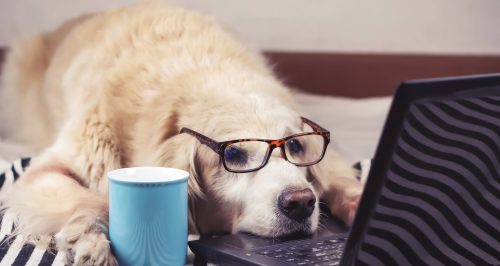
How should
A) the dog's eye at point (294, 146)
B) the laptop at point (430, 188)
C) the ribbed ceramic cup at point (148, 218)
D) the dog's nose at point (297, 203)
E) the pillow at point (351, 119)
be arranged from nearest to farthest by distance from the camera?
the laptop at point (430, 188) → the ribbed ceramic cup at point (148, 218) → the dog's nose at point (297, 203) → the dog's eye at point (294, 146) → the pillow at point (351, 119)

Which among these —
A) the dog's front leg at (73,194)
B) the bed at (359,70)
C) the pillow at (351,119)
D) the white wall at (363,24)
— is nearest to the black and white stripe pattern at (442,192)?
the dog's front leg at (73,194)

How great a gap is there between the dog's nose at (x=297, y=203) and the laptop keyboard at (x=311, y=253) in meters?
0.08

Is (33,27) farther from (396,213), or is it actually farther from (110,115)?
(396,213)

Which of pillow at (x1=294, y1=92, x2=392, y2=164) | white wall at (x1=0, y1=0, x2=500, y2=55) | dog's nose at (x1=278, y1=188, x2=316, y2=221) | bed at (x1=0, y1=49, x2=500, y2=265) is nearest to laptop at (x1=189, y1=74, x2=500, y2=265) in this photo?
dog's nose at (x1=278, y1=188, x2=316, y2=221)

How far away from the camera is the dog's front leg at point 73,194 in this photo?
3.36ft

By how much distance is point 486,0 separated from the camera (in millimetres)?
2717

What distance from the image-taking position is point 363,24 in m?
2.78

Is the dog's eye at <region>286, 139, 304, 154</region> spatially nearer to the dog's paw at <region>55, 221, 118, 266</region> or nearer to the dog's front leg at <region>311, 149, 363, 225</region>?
the dog's front leg at <region>311, 149, 363, 225</region>

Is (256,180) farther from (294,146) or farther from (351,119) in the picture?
(351,119)

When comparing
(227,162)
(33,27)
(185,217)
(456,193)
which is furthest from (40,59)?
(456,193)

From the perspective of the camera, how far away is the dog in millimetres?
1164

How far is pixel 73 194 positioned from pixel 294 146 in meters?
0.47

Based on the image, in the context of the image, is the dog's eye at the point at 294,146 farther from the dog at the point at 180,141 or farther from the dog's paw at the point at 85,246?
the dog's paw at the point at 85,246

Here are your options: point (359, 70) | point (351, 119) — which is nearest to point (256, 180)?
point (351, 119)
